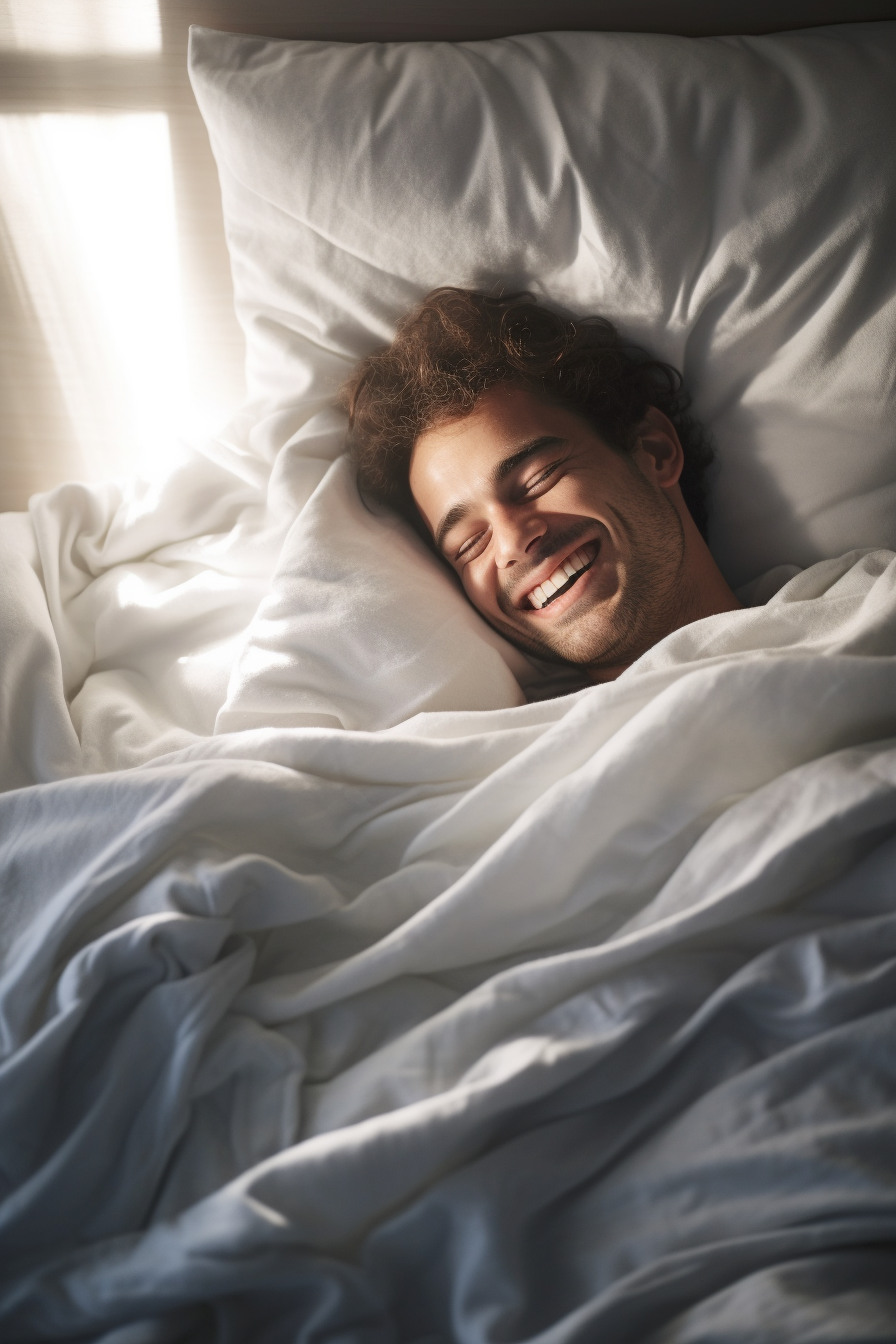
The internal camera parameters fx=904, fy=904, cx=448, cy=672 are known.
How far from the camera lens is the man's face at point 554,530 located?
102cm

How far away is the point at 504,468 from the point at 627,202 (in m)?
0.30

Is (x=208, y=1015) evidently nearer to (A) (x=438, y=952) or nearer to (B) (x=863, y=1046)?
(A) (x=438, y=952)

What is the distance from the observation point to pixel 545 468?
1040mm

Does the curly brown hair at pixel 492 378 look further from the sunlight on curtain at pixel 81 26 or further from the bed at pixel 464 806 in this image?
the sunlight on curtain at pixel 81 26

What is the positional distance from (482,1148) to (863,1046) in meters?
0.25

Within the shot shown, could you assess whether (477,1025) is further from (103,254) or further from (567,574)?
(103,254)

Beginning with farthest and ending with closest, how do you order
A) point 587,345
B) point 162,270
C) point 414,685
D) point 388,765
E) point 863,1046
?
1. point 162,270
2. point 587,345
3. point 414,685
4. point 388,765
5. point 863,1046

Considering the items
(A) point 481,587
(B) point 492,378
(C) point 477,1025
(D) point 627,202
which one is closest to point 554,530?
(A) point 481,587

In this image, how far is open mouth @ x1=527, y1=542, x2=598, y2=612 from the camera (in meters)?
1.03

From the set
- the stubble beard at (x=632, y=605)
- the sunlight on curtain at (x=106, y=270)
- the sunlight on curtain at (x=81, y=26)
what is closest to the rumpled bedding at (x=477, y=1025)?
the stubble beard at (x=632, y=605)

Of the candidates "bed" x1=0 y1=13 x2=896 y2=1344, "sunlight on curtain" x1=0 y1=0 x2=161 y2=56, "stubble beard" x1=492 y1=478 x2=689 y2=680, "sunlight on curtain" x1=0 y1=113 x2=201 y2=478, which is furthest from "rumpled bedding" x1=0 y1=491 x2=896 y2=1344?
"sunlight on curtain" x1=0 y1=0 x2=161 y2=56

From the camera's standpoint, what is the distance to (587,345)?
104cm

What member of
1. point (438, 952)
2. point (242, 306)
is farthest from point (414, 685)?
point (242, 306)

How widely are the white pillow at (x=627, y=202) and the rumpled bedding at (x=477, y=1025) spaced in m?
0.21
